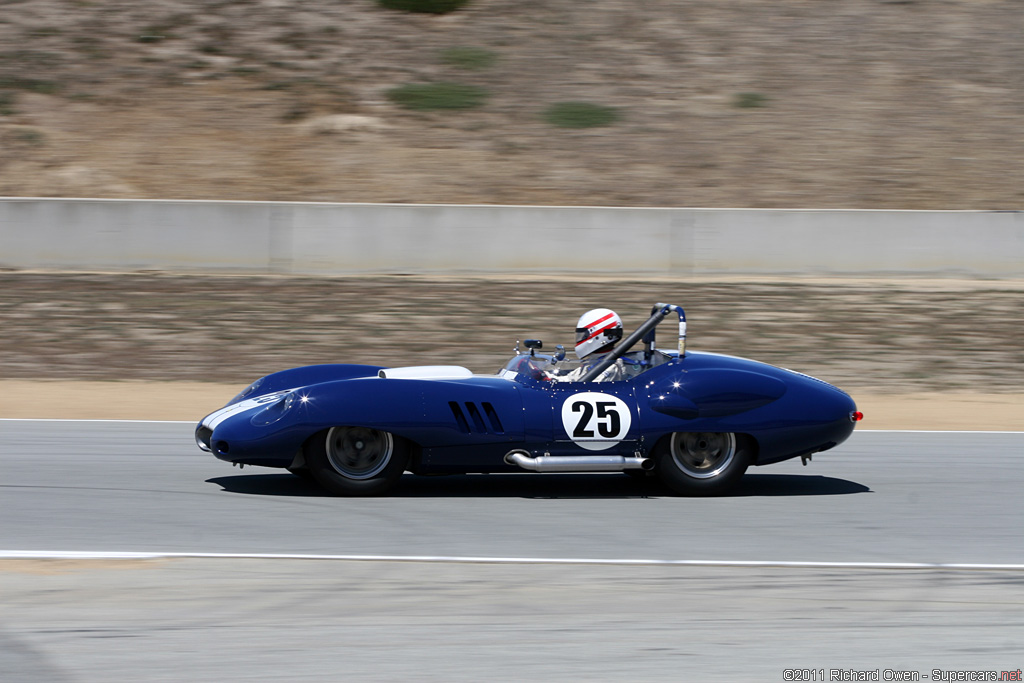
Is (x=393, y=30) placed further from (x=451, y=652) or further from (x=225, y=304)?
(x=451, y=652)

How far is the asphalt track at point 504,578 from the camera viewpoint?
418cm

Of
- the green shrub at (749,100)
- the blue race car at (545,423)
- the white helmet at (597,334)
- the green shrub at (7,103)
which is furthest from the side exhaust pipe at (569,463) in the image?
the green shrub at (7,103)

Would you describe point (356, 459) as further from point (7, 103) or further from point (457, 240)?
point (7, 103)

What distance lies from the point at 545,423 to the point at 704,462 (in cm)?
108

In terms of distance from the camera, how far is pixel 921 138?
24047mm

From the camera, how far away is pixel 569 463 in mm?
6613

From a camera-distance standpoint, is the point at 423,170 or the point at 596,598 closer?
the point at 596,598

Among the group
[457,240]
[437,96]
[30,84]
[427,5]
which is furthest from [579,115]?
[30,84]

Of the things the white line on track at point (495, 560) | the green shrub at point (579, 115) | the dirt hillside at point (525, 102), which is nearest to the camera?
the white line on track at point (495, 560)

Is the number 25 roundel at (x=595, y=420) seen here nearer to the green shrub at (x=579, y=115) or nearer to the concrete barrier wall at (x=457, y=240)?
the concrete barrier wall at (x=457, y=240)

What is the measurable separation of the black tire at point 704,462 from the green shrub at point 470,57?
71.6ft

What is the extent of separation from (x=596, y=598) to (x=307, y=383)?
306cm

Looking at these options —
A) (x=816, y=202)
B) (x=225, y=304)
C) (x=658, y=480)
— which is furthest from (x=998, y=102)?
(x=658, y=480)

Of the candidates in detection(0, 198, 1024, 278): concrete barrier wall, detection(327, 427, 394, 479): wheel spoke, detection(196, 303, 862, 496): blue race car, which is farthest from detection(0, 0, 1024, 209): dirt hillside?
detection(327, 427, 394, 479): wheel spoke
